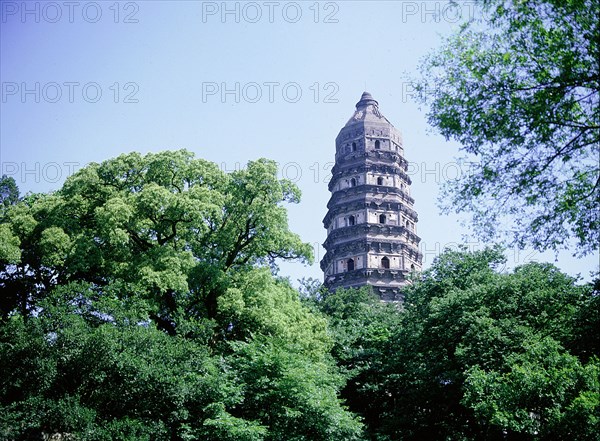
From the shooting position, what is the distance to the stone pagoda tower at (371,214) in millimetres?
37844

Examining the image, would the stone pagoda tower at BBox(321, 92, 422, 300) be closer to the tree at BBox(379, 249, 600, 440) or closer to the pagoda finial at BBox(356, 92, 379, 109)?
the pagoda finial at BBox(356, 92, 379, 109)

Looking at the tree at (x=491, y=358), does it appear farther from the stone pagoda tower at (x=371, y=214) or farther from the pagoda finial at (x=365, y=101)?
the pagoda finial at (x=365, y=101)

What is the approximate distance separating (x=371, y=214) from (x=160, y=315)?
23707 mm

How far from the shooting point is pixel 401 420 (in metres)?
19.9

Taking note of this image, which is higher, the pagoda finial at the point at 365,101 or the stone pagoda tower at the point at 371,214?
the pagoda finial at the point at 365,101

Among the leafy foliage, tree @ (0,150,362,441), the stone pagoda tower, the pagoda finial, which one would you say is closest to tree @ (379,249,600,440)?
the leafy foliage

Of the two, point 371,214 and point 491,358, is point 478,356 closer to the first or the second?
point 491,358

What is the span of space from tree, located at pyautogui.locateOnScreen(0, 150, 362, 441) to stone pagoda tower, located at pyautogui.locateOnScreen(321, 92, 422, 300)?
17.1 meters

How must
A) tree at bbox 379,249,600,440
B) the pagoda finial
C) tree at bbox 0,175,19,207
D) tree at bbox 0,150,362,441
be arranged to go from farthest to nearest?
the pagoda finial < tree at bbox 0,175,19,207 < tree at bbox 379,249,600,440 < tree at bbox 0,150,362,441

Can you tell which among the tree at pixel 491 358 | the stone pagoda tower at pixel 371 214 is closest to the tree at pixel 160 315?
the tree at pixel 491 358

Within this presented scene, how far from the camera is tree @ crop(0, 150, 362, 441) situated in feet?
44.1

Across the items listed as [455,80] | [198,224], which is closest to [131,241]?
[198,224]

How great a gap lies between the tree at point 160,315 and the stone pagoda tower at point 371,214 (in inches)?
675

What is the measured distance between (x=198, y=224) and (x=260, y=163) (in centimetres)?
290
